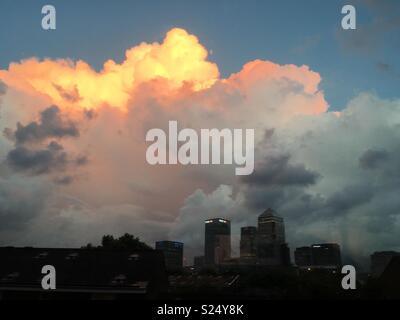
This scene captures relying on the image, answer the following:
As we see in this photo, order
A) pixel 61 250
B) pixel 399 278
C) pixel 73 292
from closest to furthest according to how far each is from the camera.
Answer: pixel 73 292 → pixel 61 250 → pixel 399 278

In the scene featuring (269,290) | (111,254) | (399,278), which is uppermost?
(111,254)

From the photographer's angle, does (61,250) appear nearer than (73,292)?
No

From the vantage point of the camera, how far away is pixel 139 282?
3703cm
